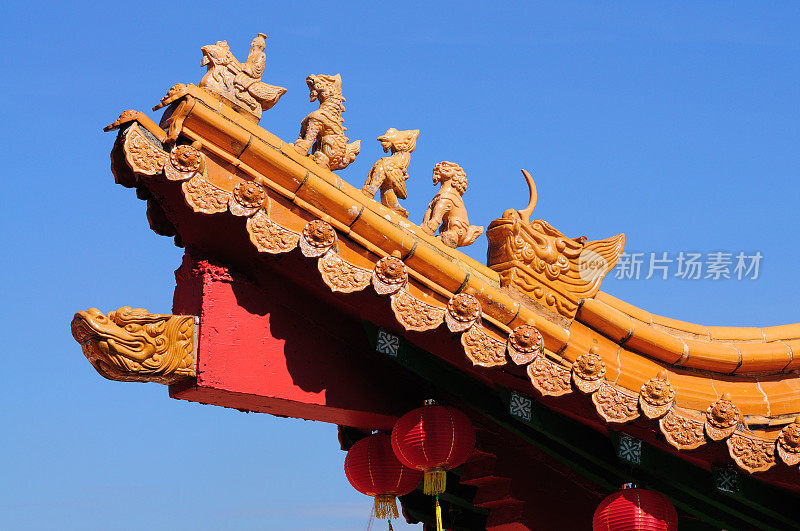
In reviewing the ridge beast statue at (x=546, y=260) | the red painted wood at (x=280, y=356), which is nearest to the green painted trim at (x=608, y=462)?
the red painted wood at (x=280, y=356)

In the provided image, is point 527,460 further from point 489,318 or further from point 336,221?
point 336,221

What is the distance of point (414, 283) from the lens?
18.8 ft

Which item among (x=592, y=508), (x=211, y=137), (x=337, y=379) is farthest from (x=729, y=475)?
(x=211, y=137)

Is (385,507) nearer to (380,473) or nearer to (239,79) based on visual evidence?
(380,473)

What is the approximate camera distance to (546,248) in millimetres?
6293

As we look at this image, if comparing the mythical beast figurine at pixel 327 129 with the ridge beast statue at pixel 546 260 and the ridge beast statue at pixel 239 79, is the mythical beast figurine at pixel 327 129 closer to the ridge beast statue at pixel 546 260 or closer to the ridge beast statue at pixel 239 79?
the ridge beast statue at pixel 239 79

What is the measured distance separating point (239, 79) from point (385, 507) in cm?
294

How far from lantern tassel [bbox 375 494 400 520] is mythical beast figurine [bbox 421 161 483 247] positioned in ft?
5.90

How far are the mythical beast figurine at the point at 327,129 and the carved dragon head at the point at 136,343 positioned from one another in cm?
122

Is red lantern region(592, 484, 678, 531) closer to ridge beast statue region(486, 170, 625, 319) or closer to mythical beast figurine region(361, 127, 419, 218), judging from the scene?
ridge beast statue region(486, 170, 625, 319)

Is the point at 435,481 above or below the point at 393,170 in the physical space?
below

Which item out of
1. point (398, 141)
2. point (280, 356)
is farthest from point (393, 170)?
point (280, 356)

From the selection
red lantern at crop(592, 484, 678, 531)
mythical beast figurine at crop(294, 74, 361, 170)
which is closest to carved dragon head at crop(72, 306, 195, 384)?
mythical beast figurine at crop(294, 74, 361, 170)

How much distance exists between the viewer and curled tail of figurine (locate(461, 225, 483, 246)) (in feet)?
20.9
